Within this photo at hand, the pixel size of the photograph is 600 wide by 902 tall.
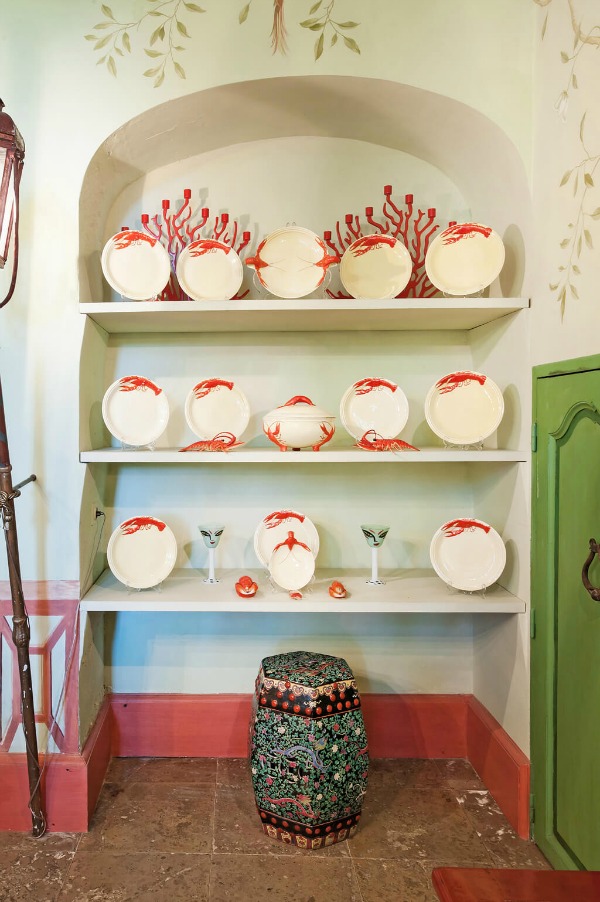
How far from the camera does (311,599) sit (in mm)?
2027

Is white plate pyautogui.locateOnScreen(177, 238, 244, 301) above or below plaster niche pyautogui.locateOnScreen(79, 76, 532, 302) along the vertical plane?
below

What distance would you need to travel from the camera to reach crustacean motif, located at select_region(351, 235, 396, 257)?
2.12m

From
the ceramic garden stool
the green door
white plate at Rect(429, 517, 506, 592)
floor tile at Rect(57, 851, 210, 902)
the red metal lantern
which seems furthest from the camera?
white plate at Rect(429, 517, 506, 592)

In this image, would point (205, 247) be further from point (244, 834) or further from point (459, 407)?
point (244, 834)

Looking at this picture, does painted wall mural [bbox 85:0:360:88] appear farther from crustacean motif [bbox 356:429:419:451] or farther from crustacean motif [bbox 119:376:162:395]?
crustacean motif [bbox 356:429:419:451]

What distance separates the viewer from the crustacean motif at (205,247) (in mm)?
2088

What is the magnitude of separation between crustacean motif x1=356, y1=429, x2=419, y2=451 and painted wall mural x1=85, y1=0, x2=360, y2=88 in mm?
1242

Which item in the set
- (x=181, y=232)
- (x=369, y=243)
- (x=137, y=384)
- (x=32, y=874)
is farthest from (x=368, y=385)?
(x=32, y=874)

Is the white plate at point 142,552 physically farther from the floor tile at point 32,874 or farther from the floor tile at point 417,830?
the floor tile at point 417,830

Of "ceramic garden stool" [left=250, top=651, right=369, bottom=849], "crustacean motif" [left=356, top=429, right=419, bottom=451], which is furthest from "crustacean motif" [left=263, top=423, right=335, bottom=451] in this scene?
"ceramic garden stool" [left=250, top=651, right=369, bottom=849]

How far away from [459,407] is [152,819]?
1693 mm

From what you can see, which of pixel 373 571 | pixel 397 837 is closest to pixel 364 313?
pixel 373 571

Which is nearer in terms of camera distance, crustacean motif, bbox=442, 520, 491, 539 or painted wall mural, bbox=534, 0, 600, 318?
painted wall mural, bbox=534, 0, 600, 318

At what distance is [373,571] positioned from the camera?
2180mm
